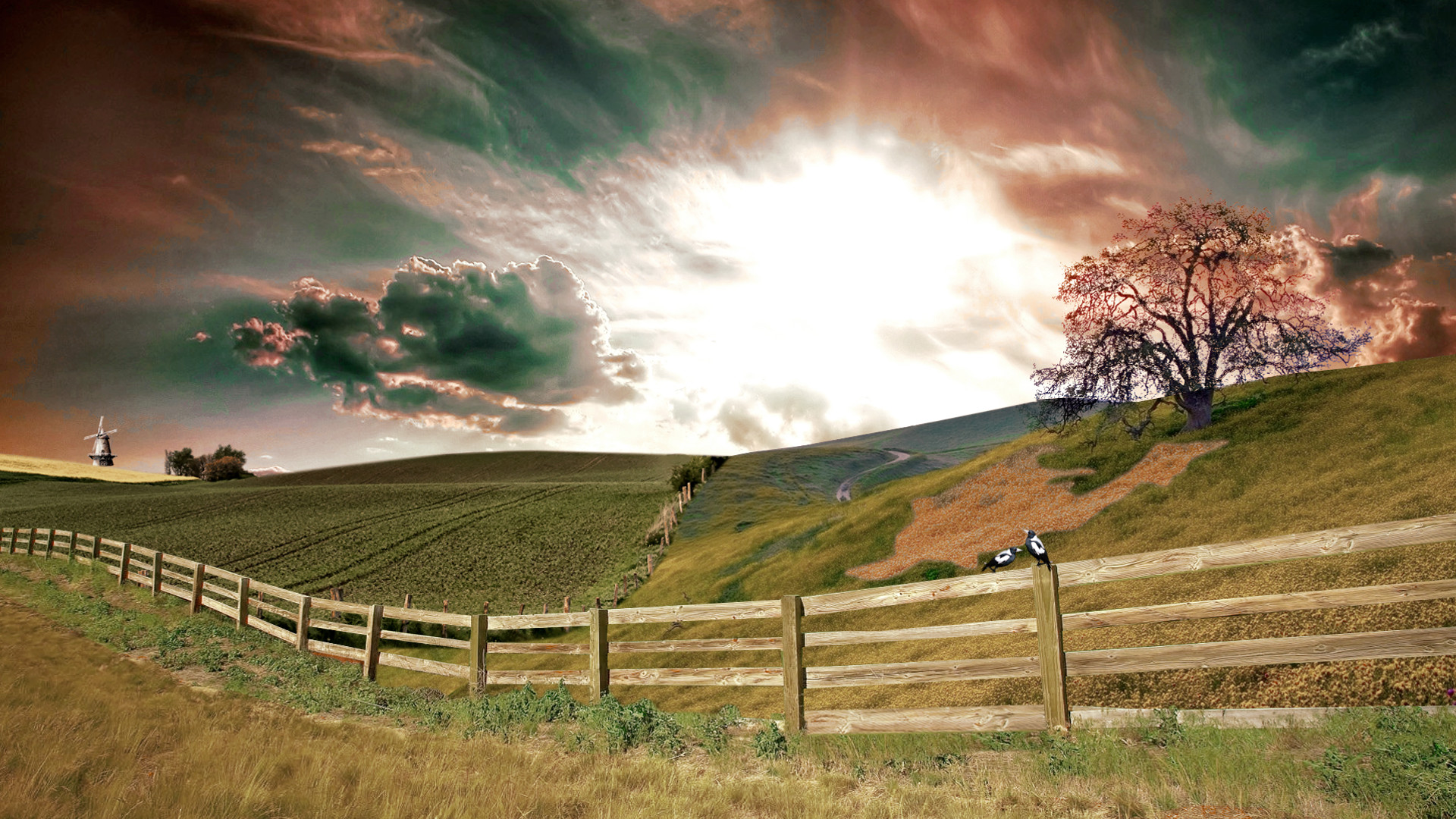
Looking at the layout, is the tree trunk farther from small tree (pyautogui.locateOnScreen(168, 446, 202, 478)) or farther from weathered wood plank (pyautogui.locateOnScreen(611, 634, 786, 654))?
small tree (pyautogui.locateOnScreen(168, 446, 202, 478))

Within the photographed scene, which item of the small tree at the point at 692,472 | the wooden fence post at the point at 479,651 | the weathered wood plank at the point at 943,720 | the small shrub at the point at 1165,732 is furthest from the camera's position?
the small tree at the point at 692,472

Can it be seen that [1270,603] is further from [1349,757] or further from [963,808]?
[963,808]

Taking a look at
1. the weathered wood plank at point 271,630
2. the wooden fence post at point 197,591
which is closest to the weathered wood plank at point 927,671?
the weathered wood plank at point 271,630

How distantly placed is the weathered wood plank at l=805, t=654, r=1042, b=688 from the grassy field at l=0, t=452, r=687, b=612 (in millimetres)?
25819

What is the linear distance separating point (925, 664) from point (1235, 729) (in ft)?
9.29

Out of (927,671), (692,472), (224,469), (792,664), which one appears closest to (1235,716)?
(927,671)

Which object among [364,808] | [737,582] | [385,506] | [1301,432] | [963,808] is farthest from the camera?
[385,506]

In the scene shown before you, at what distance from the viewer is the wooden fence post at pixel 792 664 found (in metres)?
7.57

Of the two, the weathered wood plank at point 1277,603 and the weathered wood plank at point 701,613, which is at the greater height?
the weathered wood plank at point 1277,603

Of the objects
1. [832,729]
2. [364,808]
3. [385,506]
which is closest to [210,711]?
[364,808]

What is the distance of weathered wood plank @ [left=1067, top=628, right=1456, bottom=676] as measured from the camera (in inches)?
218

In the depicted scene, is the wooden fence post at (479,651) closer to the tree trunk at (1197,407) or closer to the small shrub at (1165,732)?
the small shrub at (1165,732)

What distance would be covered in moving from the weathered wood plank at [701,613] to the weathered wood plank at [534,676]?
92cm

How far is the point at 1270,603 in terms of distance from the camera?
5.74 m
